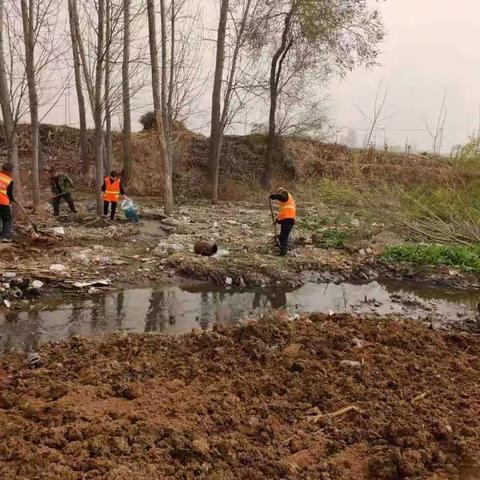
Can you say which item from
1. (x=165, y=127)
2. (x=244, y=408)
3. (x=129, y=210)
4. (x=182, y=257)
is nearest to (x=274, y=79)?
(x=165, y=127)

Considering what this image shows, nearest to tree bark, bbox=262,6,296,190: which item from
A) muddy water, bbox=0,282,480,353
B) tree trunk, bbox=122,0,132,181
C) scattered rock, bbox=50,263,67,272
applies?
tree trunk, bbox=122,0,132,181

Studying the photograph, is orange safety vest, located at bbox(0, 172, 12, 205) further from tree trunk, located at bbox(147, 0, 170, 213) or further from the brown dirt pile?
tree trunk, located at bbox(147, 0, 170, 213)

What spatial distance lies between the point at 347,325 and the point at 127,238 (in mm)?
5300

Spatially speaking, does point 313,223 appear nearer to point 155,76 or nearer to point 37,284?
point 155,76

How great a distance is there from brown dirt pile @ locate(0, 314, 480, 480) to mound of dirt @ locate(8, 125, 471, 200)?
13605 millimetres

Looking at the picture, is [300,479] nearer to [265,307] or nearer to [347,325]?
[347,325]

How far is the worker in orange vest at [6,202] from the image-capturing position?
8664 mm

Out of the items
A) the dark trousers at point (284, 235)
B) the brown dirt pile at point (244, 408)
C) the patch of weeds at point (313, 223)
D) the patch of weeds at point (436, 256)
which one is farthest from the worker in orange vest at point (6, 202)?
the patch of weeds at point (436, 256)

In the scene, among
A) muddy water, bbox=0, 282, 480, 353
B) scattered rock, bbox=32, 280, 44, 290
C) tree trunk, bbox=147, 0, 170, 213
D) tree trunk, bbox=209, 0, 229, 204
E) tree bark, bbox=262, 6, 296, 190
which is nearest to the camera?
muddy water, bbox=0, 282, 480, 353

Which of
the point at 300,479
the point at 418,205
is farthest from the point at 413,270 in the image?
the point at 300,479

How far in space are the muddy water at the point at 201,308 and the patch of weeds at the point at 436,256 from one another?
→ 1.03 m

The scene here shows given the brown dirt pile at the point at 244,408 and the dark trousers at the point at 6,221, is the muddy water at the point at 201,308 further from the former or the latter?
the dark trousers at the point at 6,221

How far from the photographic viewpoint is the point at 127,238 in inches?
400

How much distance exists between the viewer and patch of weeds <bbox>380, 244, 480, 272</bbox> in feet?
34.6
